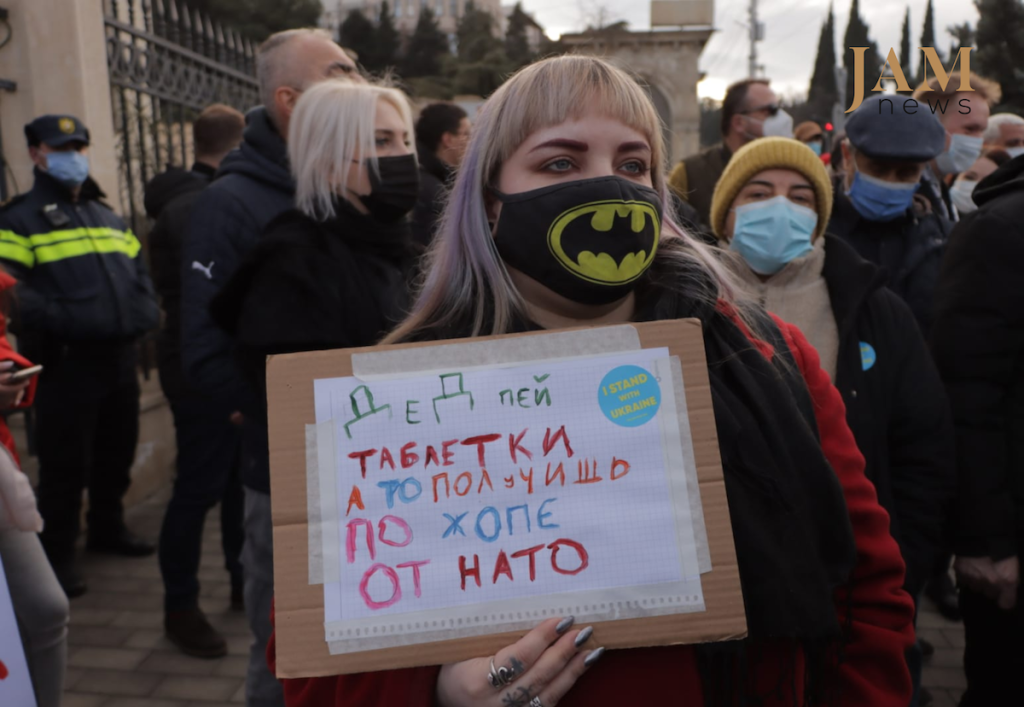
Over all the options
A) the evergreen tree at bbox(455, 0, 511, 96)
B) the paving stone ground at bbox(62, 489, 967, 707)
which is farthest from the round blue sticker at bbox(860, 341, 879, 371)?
the evergreen tree at bbox(455, 0, 511, 96)

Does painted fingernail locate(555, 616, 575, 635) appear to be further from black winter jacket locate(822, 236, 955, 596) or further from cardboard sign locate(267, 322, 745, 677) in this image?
black winter jacket locate(822, 236, 955, 596)

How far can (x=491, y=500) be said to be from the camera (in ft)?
3.74

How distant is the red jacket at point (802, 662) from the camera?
1222 mm

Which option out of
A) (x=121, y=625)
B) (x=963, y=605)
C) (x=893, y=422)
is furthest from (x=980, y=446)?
(x=121, y=625)

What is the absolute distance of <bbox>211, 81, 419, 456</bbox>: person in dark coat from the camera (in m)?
2.22

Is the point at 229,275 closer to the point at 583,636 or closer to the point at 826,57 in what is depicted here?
the point at 583,636

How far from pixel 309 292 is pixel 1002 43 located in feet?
65.9

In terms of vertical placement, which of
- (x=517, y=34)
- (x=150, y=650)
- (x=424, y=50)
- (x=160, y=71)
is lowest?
(x=150, y=650)

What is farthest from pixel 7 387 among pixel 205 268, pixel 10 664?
pixel 10 664

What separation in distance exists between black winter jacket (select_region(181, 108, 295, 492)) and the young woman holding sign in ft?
4.51

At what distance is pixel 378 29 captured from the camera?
32.8 metres

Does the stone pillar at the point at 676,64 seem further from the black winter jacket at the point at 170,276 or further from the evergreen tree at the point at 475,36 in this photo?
the black winter jacket at the point at 170,276

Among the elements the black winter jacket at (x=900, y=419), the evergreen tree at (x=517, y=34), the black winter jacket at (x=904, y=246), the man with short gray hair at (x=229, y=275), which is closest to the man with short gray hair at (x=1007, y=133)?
the black winter jacket at (x=904, y=246)

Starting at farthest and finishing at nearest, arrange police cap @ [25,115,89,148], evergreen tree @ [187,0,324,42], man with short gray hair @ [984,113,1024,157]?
evergreen tree @ [187,0,324,42] → man with short gray hair @ [984,113,1024,157] → police cap @ [25,115,89,148]
